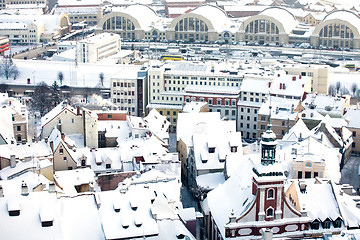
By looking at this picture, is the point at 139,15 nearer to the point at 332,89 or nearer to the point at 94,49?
the point at 94,49

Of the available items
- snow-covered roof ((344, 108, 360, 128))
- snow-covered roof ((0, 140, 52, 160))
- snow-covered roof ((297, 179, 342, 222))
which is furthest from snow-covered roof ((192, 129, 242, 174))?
snow-covered roof ((344, 108, 360, 128))

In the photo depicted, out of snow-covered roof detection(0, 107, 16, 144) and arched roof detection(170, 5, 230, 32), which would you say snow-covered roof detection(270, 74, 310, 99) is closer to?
snow-covered roof detection(0, 107, 16, 144)

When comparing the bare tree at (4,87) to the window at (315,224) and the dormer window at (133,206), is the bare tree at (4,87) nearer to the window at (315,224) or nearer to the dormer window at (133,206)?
the dormer window at (133,206)

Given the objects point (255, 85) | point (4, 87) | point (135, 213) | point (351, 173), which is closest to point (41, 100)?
point (4, 87)

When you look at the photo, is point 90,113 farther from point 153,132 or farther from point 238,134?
point 238,134

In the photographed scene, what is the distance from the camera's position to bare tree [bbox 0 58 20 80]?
14212 cm

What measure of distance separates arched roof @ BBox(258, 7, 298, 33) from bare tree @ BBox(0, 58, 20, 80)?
2558 inches

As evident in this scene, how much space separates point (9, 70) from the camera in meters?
143

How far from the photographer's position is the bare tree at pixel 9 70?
142125mm

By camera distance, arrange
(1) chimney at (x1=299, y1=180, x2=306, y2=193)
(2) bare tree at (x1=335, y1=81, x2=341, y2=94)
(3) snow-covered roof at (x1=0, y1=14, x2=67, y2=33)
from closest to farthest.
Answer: (1) chimney at (x1=299, y1=180, x2=306, y2=193), (2) bare tree at (x1=335, y1=81, x2=341, y2=94), (3) snow-covered roof at (x1=0, y1=14, x2=67, y2=33)

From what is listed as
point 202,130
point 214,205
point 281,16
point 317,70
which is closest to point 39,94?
point 202,130

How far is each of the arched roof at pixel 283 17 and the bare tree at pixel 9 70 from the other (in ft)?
213

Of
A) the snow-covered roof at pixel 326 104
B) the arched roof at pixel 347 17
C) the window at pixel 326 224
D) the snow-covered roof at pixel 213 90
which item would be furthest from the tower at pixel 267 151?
the arched roof at pixel 347 17

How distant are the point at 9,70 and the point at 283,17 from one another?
74.1 meters
